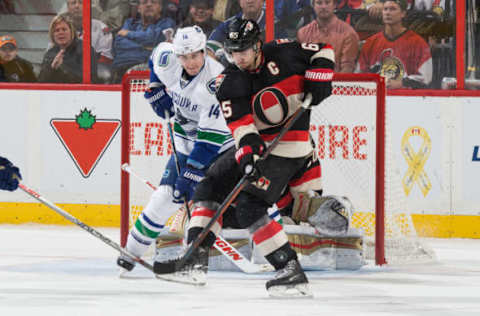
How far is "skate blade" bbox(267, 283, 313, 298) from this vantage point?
4.32 m

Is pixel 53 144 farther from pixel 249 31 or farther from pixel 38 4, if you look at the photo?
pixel 249 31

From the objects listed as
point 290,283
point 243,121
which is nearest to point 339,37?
point 243,121

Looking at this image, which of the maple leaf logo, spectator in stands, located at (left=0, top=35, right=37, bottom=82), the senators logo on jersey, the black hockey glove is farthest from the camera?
spectator in stands, located at (left=0, top=35, right=37, bottom=82)

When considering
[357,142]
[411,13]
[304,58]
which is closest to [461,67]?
[411,13]

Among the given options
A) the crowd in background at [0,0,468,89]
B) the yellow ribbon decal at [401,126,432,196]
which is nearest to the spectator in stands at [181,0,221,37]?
the crowd in background at [0,0,468,89]

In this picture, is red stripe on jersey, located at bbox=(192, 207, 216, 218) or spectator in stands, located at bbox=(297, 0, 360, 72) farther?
spectator in stands, located at bbox=(297, 0, 360, 72)

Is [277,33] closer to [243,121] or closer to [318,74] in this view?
[318,74]

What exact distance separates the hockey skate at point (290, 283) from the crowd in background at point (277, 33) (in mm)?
2370

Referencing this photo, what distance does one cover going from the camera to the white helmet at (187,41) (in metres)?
4.75

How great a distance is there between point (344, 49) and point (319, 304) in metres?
2.75

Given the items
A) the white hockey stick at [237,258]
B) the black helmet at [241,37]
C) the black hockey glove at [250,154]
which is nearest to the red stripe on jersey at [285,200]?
the white hockey stick at [237,258]

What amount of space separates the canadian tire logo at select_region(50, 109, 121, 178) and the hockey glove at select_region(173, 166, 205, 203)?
80.9 inches

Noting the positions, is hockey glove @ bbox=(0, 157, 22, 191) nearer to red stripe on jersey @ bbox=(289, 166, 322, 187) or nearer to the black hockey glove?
the black hockey glove

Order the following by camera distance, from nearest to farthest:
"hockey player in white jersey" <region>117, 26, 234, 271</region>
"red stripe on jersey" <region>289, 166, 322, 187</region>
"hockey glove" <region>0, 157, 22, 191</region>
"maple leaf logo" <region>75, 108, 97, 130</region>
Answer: "hockey glove" <region>0, 157, 22, 191</region>
"hockey player in white jersey" <region>117, 26, 234, 271</region>
"red stripe on jersey" <region>289, 166, 322, 187</region>
"maple leaf logo" <region>75, 108, 97, 130</region>
